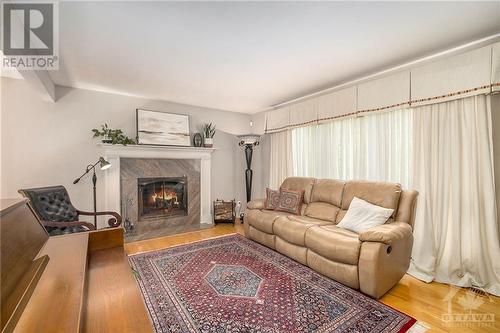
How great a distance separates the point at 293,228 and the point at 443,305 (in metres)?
1.51

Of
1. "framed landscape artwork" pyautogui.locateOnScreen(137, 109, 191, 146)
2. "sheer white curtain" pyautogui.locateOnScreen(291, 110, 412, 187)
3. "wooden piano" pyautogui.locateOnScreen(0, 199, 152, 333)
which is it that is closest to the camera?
"wooden piano" pyautogui.locateOnScreen(0, 199, 152, 333)

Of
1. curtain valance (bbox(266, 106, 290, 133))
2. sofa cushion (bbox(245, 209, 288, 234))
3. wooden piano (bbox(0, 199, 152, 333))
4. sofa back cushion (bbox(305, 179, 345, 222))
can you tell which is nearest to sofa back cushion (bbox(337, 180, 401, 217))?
sofa back cushion (bbox(305, 179, 345, 222))

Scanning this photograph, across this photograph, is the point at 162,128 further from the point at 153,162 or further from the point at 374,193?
the point at 374,193

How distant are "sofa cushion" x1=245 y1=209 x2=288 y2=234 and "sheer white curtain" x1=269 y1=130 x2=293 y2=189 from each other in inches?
45.1

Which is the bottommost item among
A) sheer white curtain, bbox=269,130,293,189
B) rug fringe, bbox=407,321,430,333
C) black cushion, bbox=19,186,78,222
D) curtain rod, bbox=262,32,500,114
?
rug fringe, bbox=407,321,430,333

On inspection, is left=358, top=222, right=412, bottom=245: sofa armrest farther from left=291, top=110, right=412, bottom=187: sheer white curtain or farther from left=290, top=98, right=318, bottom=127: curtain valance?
left=290, top=98, right=318, bottom=127: curtain valance

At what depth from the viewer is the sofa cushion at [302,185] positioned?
142 inches

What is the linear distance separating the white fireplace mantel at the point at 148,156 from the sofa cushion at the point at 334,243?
262 cm

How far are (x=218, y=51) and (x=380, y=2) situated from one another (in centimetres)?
149

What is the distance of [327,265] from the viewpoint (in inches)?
96.1

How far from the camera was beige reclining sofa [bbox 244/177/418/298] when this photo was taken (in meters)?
Result: 2.10

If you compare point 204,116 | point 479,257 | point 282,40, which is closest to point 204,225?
point 204,116

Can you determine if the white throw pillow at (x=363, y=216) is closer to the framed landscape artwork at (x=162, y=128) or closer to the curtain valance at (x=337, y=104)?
the curtain valance at (x=337, y=104)

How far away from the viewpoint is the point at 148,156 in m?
4.05
